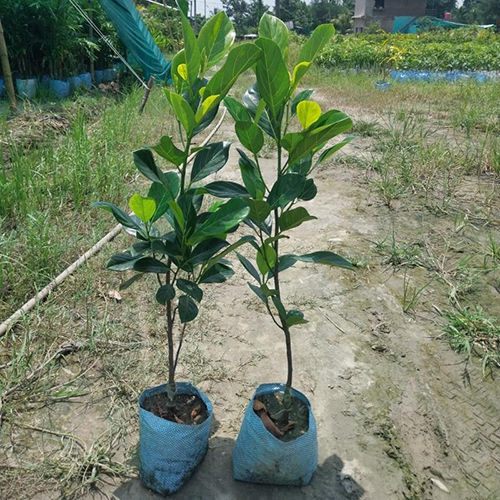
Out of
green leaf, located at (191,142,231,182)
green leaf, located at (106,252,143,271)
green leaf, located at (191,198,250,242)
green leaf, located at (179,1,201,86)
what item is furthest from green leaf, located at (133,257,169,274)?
green leaf, located at (179,1,201,86)

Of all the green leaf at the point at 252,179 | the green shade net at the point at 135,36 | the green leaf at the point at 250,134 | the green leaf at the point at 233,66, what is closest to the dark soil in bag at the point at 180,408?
the green leaf at the point at 252,179

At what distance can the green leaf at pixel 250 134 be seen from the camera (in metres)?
1.10

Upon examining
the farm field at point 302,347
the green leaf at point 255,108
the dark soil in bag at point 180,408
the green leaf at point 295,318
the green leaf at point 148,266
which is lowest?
the farm field at point 302,347

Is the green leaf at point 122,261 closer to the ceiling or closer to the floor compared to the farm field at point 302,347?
closer to the ceiling

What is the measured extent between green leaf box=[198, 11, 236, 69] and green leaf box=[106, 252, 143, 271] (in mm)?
507

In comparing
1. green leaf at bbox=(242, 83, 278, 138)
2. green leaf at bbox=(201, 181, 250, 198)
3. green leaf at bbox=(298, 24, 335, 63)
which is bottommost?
green leaf at bbox=(201, 181, 250, 198)

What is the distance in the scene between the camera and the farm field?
138 centimetres

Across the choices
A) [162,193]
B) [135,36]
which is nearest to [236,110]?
[162,193]

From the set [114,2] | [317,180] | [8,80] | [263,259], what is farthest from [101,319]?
[114,2]

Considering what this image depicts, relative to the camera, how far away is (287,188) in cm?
114

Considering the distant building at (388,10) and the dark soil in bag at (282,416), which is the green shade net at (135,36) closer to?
the dark soil in bag at (282,416)

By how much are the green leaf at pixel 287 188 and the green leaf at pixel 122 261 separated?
0.37 metres

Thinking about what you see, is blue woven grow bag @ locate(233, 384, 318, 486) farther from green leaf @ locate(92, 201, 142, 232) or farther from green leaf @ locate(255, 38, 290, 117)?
green leaf @ locate(255, 38, 290, 117)

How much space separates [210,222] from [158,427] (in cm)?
56
